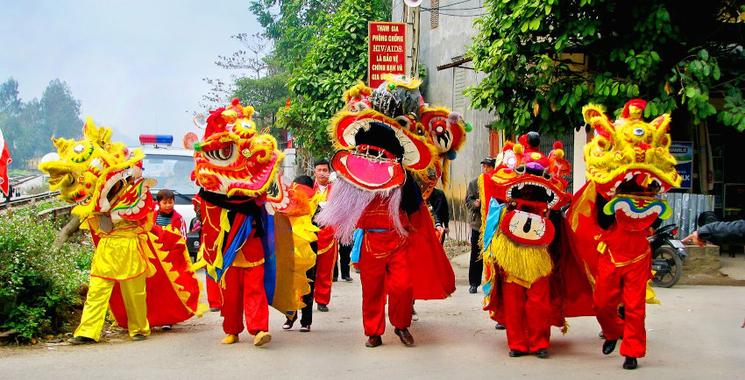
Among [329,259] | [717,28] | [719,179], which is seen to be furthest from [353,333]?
[719,179]

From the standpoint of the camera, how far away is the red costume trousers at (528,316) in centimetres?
685

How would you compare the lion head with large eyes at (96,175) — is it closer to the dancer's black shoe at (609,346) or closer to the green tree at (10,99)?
the dancer's black shoe at (609,346)

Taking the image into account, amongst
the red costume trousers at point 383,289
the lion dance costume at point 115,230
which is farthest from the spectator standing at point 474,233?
the lion dance costume at point 115,230

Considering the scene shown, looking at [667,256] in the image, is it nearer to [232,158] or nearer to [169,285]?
[232,158]

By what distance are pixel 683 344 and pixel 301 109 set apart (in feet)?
53.7

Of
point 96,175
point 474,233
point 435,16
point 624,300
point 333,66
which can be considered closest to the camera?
point 624,300

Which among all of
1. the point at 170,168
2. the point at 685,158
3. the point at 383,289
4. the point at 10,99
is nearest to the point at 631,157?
the point at 383,289

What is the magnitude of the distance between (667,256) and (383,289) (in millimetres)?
5099

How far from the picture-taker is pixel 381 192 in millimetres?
7145

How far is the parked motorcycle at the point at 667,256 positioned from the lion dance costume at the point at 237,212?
5484 mm

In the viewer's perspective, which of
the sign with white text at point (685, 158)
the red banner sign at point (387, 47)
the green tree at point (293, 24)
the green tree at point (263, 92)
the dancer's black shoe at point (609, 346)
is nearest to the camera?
the dancer's black shoe at point (609, 346)

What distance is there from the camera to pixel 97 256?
7.38 metres

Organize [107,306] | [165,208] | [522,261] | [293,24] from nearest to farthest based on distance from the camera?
[522,261] → [107,306] → [165,208] → [293,24]

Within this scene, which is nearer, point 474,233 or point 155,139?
point 474,233
